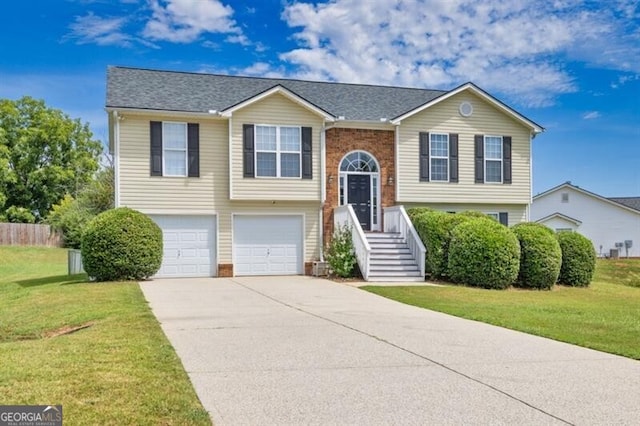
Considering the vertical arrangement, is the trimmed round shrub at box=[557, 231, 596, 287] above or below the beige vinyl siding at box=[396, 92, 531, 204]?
below

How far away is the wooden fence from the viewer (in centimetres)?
3581

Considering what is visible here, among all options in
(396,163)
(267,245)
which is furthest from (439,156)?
(267,245)

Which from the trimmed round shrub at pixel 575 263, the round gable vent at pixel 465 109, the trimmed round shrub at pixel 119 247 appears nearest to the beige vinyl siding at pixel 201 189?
the trimmed round shrub at pixel 119 247

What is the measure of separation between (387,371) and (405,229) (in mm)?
13381

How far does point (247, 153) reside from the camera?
19.3 metres

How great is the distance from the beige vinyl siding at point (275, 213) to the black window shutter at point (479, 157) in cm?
625

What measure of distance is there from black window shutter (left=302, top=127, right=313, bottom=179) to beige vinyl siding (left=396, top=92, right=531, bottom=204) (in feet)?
11.2

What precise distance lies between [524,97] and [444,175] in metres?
9.61

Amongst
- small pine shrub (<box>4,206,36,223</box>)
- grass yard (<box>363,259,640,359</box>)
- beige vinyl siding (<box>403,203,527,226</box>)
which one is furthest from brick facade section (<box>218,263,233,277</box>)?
small pine shrub (<box>4,206,36,223</box>)

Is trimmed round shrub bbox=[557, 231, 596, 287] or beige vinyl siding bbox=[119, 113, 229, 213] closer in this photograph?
trimmed round shrub bbox=[557, 231, 596, 287]

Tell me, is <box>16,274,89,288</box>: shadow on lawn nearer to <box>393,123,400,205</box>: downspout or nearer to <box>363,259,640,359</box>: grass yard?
<box>363,259,640,359</box>: grass yard

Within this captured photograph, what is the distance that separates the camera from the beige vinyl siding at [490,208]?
21617mm

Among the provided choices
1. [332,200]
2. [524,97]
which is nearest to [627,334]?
[332,200]

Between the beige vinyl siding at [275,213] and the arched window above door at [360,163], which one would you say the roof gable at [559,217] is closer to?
the arched window above door at [360,163]
